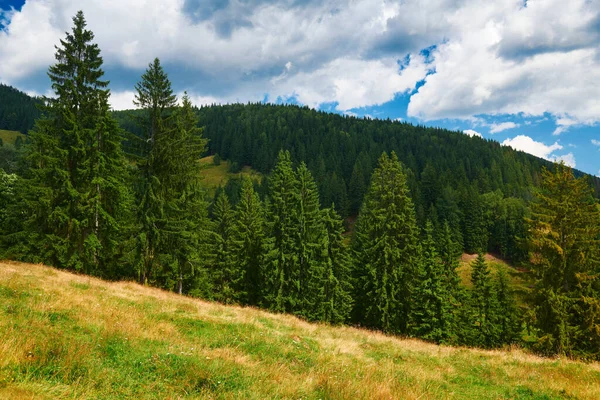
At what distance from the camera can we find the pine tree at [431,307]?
30109 millimetres

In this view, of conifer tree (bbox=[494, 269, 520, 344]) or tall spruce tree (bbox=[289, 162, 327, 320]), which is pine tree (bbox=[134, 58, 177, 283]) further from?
conifer tree (bbox=[494, 269, 520, 344])

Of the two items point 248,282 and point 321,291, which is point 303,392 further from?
point 248,282

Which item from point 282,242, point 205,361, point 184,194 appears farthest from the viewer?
point 282,242

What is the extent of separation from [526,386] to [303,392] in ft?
23.8

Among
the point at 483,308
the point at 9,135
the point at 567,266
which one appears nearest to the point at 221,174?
the point at 9,135

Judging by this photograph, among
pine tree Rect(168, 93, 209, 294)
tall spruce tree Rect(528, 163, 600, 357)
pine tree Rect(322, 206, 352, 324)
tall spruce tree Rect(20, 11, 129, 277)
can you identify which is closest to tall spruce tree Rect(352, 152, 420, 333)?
pine tree Rect(322, 206, 352, 324)

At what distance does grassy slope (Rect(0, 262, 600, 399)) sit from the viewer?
5.25 metres

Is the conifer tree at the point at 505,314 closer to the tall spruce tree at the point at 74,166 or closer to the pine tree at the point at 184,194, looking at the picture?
the pine tree at the point at 184,194

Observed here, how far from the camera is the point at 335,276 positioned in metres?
34.7

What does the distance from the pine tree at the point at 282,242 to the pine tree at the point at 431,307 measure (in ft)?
38.2

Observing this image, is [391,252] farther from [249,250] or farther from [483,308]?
[483,308]

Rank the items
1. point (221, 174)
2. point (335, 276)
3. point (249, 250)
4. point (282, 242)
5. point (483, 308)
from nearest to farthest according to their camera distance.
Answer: point (282, 242)
point (335, 276)
point (249, 250)
point (483, 308)
point (221, 174)

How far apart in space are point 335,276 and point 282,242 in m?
7.87

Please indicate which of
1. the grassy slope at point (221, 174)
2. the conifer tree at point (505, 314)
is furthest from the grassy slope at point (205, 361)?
the grassy slope at point (221, 174)
